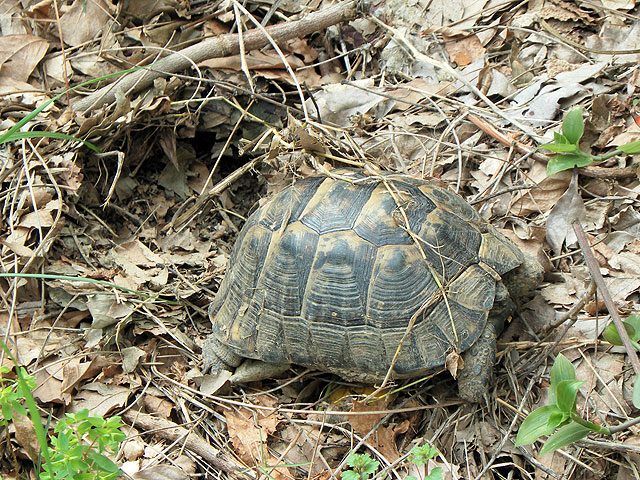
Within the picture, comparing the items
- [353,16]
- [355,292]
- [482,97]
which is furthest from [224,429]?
[353,16]

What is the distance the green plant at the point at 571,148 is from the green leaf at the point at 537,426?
1518 millimetres

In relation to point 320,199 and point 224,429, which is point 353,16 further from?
point 224,429

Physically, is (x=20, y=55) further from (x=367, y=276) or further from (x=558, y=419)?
(x=558, y=419)

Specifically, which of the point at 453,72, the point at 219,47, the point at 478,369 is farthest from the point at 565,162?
the point at 219,47

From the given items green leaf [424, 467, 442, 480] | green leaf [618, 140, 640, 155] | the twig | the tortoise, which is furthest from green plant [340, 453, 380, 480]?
the twig

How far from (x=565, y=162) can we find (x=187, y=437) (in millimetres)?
2713

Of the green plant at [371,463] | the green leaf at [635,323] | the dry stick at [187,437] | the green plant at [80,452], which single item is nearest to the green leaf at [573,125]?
the green leaf at [635,323]

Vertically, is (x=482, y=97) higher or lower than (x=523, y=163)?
higher

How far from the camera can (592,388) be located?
2.82m

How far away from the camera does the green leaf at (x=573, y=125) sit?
10.3ft

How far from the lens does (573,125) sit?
3.20m

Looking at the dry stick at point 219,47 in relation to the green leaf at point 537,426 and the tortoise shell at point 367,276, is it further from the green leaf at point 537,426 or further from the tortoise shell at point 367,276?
the green leaf at point 537,426

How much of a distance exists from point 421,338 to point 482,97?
2.05 metres

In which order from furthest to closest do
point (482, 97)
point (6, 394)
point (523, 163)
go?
1. point (482, 97)
2. point (523, 163)
3. point (6, 394)
